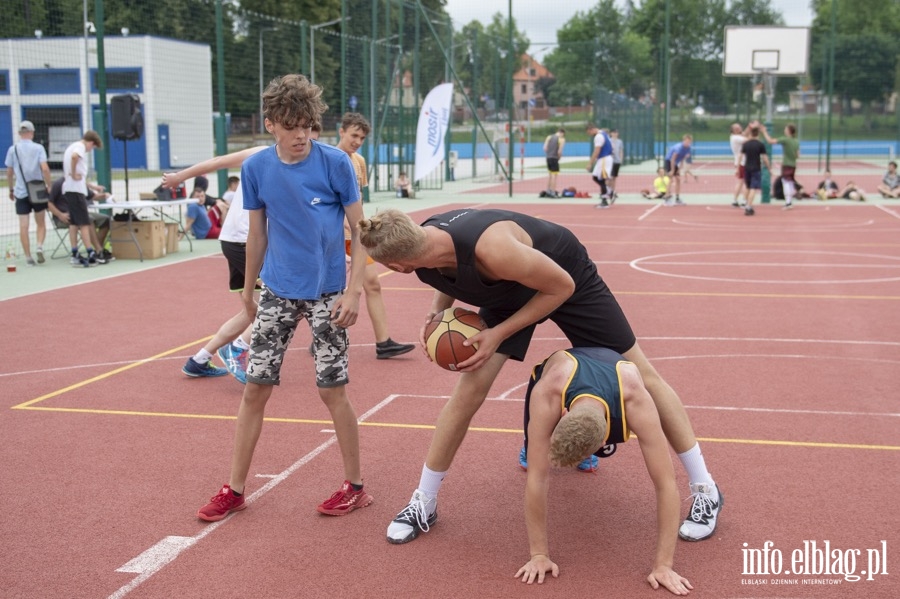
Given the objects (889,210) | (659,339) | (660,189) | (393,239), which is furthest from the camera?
(660,189)

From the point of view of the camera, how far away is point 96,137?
13.6 metres

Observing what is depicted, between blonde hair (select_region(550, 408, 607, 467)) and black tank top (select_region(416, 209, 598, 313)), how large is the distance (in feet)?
2.53

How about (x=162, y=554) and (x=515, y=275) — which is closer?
(x=515, y=275)

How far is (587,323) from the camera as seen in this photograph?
450 centimetres

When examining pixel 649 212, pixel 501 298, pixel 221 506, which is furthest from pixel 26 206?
pixel 649 212

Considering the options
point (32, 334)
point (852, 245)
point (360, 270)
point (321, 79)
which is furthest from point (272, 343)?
point (321, 79)

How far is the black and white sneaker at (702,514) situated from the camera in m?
4.40

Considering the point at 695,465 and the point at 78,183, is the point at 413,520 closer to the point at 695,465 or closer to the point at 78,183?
the point at 695,465

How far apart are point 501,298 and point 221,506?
1.69 metres

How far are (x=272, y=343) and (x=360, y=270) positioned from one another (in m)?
0.54

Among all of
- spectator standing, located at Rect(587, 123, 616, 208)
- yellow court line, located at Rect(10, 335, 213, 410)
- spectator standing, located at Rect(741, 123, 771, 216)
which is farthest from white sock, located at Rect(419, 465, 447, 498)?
spectator standing, located at Rect(587, 123, 616, 208)

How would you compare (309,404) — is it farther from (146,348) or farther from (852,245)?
(852,245)

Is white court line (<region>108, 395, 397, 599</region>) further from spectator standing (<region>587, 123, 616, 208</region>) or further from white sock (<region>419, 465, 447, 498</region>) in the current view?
spectator standing (<region>587, 123, 616, 208</region>)

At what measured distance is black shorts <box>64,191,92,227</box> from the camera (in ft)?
43.7
